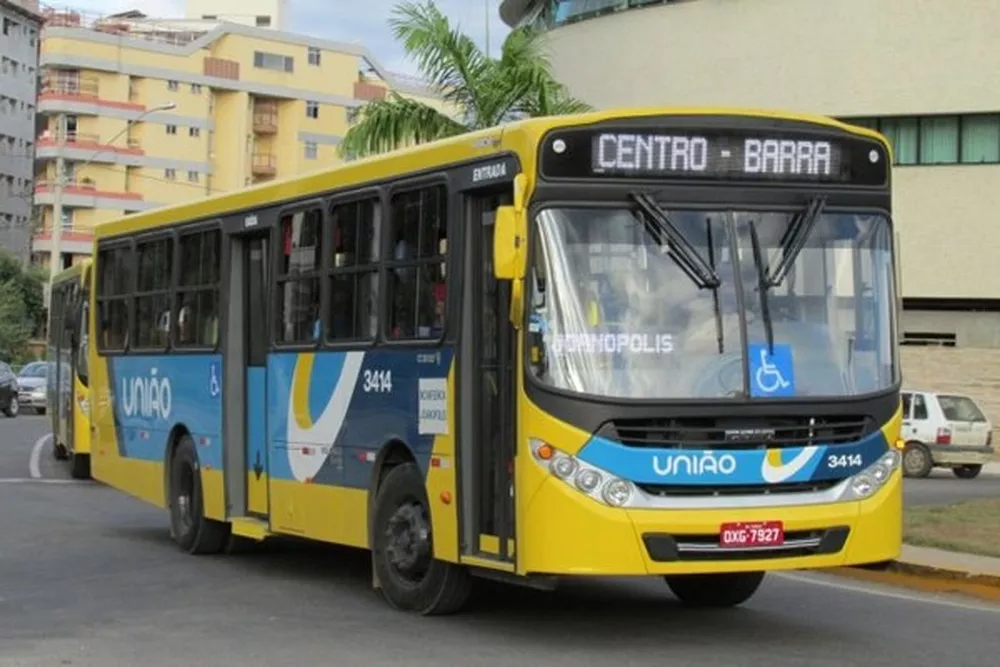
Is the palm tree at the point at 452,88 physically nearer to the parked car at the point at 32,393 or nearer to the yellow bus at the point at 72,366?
the yellow bus at the point at 72,366

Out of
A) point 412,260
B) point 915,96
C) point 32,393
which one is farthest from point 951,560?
point 32,393

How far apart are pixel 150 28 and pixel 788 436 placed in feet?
326

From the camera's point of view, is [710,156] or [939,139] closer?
[710,156]

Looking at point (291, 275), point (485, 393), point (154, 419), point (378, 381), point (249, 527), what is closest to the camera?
point (485, 393)

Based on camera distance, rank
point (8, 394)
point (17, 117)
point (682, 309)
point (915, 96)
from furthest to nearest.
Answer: point (17, 117)
point (8, 394)
point (915, 96)
point (682, 309)

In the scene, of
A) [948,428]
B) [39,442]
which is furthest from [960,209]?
[39,442]

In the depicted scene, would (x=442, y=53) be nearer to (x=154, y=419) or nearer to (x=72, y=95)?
(x=154, y=419)

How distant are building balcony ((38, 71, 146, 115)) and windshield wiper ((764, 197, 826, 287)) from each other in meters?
85.9

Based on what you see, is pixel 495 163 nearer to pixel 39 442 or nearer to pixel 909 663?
pixel 909 663

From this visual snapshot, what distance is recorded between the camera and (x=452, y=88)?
25781mm

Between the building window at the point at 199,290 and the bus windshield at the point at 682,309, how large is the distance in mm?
5701

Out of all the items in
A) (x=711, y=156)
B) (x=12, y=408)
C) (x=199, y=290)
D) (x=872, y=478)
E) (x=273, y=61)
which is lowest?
(x=12, y=408)

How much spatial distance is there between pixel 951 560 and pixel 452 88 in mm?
13837

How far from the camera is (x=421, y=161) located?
11.1 meters
